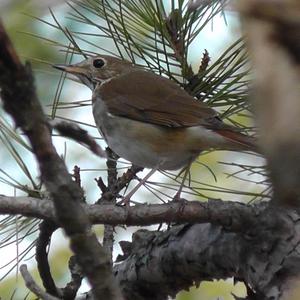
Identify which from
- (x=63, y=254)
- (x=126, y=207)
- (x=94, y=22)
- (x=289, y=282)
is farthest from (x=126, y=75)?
(x=289, y=282)

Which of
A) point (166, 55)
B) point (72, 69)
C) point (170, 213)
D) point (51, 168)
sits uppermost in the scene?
point (72, 69)

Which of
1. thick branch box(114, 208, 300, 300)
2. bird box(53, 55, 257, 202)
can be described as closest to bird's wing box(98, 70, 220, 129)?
bird box(53, 55, 257, 202)

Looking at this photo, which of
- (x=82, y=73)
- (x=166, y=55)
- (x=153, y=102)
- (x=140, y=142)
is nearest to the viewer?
(x=166, y=55)

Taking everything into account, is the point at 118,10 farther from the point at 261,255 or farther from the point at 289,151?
the point at 289,151

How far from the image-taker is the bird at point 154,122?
7.67 feet

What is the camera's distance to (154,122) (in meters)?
2.67

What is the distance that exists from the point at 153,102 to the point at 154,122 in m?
0.14

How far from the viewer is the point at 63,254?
382cm

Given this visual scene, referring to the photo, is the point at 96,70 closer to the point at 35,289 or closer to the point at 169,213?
the point at 169,213

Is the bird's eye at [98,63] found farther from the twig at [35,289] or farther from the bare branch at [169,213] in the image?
the twig at [35,289]

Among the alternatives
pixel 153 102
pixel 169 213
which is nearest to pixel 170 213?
pixel 169 213

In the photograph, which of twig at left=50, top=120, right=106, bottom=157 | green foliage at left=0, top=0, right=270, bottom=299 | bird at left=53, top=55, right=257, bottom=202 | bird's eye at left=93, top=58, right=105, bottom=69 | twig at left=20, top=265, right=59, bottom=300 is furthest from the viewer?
bird's eye at left=93, top=58, right=105, bottom=69

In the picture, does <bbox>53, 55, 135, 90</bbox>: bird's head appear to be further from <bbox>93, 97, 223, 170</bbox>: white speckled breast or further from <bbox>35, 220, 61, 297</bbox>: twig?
<bbox>35, 220, 61, 297</bbox>: twig

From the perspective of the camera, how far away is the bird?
2338mm
